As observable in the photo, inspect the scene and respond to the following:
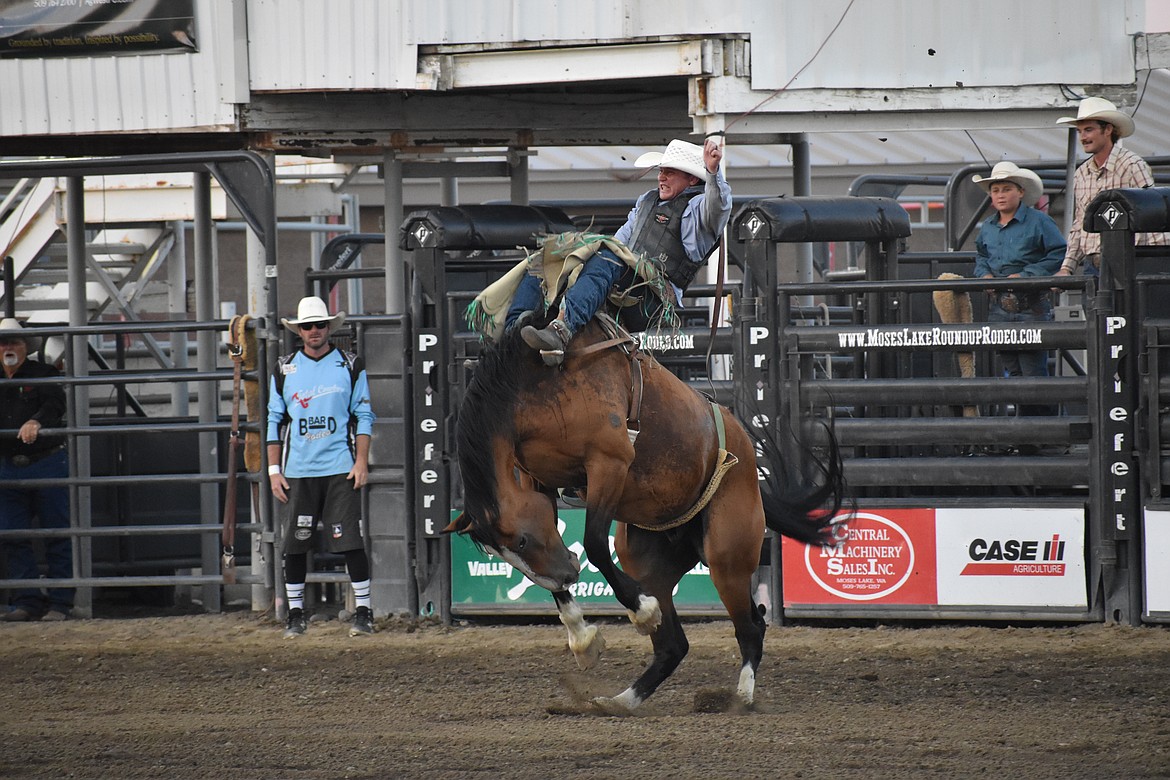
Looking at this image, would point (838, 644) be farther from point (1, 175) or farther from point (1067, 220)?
point (1, 175)

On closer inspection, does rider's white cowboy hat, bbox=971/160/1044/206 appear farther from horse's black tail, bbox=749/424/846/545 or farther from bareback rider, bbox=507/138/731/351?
bareback rider, bbox=507/138/731/351

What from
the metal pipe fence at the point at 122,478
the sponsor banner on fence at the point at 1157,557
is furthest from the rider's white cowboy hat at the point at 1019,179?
the metal pipe fence at the point at 122,478

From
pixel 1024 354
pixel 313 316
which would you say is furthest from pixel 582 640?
pixel 1024 354

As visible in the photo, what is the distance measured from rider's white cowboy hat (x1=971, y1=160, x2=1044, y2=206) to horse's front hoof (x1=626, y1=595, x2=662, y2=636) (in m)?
4.08

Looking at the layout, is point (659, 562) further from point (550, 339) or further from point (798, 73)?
point (798, 73)

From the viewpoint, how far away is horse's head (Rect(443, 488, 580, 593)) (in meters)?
5.76

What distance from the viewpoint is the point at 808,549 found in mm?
8344

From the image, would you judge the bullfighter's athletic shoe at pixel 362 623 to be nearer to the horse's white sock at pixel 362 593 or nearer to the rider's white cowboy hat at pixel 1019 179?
the horse's white sock at pixel 362 593

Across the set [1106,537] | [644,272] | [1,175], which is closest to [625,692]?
[644,272]

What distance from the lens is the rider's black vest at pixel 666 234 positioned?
6.22 metres

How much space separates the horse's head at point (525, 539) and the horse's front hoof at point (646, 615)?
0.29m

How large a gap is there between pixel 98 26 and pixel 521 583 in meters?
5.07

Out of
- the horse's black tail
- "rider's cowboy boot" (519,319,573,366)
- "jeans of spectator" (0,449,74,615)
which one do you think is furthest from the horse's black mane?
"jeans of spectator" (0,449,74,615)

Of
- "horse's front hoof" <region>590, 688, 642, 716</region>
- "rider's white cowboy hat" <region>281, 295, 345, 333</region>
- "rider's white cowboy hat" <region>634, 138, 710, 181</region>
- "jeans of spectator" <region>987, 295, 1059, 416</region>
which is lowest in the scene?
"horse's front hoof" <region>590, 688, 642, 716</region>
